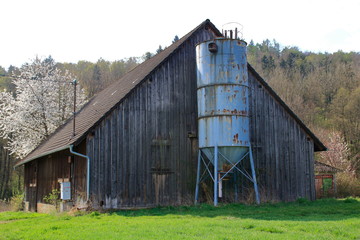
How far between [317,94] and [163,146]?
128ft

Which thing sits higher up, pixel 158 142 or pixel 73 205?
pixel 158 142

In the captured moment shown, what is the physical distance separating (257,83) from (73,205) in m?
9.44

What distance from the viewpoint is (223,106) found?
56.5 feet

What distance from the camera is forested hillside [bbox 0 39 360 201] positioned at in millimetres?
39562

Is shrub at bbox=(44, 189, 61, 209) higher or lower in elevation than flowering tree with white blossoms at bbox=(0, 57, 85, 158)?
lower

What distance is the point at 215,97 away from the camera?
17.4 metres

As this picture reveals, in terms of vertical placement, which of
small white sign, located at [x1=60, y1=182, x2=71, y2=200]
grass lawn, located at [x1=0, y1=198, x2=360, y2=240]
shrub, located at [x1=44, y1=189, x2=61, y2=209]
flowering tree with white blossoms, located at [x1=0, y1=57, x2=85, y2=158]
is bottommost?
grass lawn, located at [x1=0, y1=198, x2=360, y2=240]

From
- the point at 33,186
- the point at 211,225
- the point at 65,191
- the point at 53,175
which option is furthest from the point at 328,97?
the point at 211,225

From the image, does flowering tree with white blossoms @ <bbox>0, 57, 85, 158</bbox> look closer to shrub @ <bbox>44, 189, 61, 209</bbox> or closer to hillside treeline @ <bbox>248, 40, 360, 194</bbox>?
shrub @ <bbox>44, 189, 61, 209</bbox>

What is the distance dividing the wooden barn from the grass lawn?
1832 millimetres

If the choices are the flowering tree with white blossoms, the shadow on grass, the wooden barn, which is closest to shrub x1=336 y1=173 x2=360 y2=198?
the wooden barn

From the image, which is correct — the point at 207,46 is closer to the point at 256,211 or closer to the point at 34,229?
the point at 256,211

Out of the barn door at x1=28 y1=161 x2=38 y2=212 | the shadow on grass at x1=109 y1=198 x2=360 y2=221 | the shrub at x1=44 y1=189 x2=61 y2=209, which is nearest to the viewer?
the shadow on grass at x1=109 y1=198 x2=360 y2=221


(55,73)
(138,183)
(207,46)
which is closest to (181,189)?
(138,183)
